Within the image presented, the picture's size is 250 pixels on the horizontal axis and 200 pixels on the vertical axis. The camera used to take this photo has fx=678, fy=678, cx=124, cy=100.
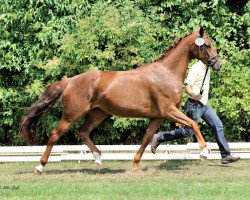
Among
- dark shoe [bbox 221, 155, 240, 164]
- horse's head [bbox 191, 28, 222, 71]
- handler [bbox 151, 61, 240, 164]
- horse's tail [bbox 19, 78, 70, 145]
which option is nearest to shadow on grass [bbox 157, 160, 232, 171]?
dark shoe [bbox 221, 155, 240, 164]

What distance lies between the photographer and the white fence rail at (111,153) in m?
12.8

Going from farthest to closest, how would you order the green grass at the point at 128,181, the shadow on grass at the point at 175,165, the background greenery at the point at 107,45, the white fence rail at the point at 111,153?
the background greenery at the point at 107,45
the white fence rail at the point at 111,153
the shadow on grass at the point at 175,165
the green grass at the point at 128,181

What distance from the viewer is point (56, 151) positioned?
1300 centimetres

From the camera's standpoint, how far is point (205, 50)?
11.1 m

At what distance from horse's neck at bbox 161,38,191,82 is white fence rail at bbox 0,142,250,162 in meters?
1.98

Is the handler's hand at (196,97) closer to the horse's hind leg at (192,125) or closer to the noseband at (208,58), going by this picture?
the horse's hind leg at (192,125)

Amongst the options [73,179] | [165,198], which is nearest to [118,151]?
[73,179]

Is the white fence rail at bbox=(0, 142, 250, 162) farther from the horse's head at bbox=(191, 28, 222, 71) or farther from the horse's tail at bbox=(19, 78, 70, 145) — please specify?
the horse's head at bbox=(191, 28, 222, 71)

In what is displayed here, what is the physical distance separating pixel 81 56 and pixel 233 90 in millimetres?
3140

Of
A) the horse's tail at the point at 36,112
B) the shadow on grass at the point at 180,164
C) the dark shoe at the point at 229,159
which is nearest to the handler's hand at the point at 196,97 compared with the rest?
the dark shoe at the point at 229,159

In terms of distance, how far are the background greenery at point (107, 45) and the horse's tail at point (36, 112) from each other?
6.97ft

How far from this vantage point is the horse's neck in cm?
1123

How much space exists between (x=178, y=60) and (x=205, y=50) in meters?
0.48

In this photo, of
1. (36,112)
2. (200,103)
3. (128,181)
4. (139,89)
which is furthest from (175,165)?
(36,112)
